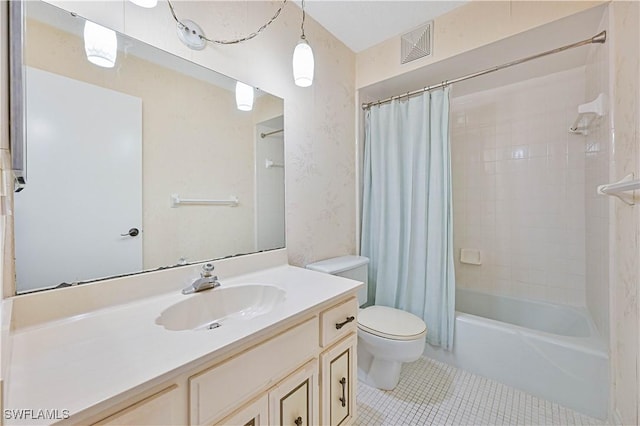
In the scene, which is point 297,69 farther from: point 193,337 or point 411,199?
point 193,337

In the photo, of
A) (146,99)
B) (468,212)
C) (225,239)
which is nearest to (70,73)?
(146,99)

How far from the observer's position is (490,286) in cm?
221

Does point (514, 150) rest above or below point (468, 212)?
above

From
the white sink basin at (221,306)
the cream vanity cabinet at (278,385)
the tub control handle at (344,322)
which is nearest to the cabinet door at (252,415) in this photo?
the cream vanity cabinet at (278,385)

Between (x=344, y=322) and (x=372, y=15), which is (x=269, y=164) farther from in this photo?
(x=372, y=15)

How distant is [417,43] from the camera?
1.77 metres

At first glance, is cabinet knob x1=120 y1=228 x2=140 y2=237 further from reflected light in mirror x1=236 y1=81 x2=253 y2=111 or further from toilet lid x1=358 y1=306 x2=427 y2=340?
toilet lid x1=358 y1=306 x2=427 y2=340

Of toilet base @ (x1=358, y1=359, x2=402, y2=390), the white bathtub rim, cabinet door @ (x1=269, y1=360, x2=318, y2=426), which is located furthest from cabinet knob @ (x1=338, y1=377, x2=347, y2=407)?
the white bathtub rim

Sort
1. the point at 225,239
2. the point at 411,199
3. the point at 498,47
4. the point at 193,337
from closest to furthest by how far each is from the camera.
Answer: the point at 193,337 < the point at 225,239 < the point at 498,47 < the point at 411,199

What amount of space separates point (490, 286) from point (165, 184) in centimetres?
251

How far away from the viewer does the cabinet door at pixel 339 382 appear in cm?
98

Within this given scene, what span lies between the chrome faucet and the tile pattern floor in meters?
1.04

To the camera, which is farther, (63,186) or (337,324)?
(337,324)

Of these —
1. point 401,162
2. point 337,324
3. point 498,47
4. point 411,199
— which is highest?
point 498,47
